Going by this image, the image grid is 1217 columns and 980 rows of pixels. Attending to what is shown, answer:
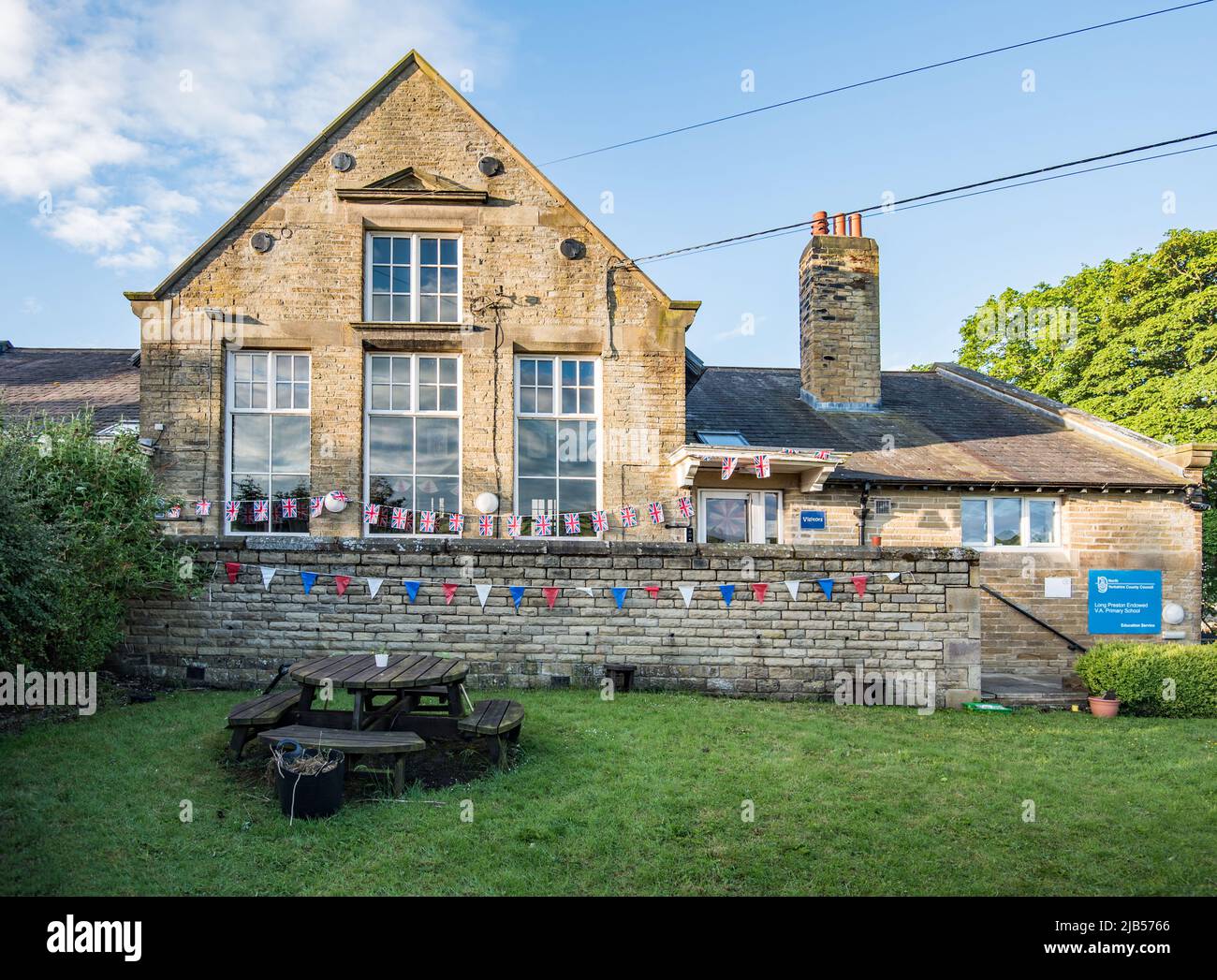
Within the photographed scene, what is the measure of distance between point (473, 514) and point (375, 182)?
619 cm

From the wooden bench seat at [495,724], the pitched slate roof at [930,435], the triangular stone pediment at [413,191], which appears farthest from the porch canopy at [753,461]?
the wooden bench seat at [495,724]

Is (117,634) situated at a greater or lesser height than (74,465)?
lesser

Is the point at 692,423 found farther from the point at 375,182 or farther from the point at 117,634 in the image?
the point at 117,634

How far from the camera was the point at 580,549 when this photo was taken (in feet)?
32.3

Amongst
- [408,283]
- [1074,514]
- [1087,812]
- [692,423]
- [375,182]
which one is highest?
[375,182]

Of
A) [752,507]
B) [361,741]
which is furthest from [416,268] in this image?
[361,741]

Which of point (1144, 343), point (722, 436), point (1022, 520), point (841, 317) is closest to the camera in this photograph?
point (1022, 520)

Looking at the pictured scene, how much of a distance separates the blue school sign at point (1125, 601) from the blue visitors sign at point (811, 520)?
18.5ft

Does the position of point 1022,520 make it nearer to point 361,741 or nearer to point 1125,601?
point 1125,601

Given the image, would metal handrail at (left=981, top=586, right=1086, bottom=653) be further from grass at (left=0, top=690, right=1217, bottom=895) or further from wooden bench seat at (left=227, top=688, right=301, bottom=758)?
wooden bench seat at (left=227, top=688, right=301, bottom=758)

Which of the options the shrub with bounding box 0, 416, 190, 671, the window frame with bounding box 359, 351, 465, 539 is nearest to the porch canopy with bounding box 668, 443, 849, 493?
the window frame with bounding box 359, 351, 465, 539

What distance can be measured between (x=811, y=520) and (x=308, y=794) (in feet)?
35.0

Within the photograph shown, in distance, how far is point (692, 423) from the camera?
15664 millimetres
